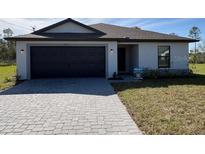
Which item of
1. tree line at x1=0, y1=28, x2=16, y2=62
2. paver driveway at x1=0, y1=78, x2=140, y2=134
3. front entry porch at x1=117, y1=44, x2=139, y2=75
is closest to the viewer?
paver driveway at x1=0, y1=78, x2=140, y2=134

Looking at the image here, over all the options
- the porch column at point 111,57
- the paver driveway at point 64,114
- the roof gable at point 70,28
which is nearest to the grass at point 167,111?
the paver driveway at point 64,114

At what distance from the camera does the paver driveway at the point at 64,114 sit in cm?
550

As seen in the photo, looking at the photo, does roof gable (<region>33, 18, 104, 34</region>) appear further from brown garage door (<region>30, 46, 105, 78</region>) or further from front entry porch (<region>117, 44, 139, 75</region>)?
front entry porch (<region>117, 44, 139, 75</region>)

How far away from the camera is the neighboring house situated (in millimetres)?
15844

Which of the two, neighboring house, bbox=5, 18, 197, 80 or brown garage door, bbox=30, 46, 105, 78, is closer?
neighboring house, bbox=5, 18, 197, 80

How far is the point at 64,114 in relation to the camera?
691 cm

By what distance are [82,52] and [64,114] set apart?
10.3m

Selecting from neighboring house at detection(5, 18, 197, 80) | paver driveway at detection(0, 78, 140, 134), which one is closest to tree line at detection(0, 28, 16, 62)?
neighboring house at detection(5, 18, 197, 80)

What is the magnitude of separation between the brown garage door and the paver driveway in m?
6.42

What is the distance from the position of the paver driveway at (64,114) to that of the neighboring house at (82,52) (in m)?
6.37

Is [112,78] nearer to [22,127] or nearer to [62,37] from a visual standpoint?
[62,37]

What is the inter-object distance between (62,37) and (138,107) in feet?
32.1
